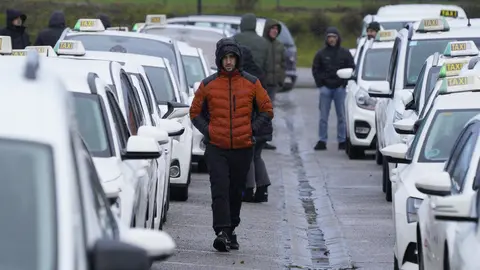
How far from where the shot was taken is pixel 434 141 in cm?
1154

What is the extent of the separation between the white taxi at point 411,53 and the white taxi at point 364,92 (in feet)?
8.82

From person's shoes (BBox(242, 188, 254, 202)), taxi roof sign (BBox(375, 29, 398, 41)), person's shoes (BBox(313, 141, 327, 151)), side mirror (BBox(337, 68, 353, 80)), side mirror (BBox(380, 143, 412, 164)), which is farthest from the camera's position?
person's shoes (BBox(313, 141, 327, 151))

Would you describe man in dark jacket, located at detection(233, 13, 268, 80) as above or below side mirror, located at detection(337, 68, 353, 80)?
above

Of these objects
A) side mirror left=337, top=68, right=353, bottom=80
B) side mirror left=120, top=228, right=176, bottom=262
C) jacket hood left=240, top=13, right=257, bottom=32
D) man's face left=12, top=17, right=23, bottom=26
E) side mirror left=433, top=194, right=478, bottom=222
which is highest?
side mirror left=120, top=228, right=176, bottom=262

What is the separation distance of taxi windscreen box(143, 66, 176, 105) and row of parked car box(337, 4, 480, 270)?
216 cm

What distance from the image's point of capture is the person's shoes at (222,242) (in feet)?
40.8

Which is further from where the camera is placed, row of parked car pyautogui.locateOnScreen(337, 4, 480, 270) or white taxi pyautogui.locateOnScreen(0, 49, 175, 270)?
row of parked car pyautogui.locateOnScreen(337, 4, 480, 270)

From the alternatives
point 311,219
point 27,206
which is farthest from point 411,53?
point 27,206

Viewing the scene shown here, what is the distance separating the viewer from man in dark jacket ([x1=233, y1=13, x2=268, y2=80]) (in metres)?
21.4

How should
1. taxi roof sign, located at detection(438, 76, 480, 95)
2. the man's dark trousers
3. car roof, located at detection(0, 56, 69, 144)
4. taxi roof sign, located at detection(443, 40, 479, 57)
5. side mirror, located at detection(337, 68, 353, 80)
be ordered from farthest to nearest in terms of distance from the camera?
1. side mirror, located at detection(337, 68, 353, 80)
2. taxi roof sign, located at detection(443, 40, 479, 57)
3. the man's dark trousers
4. taxi roof sign, located at detection(438, 76, 480, 95)
5. car roof, located at detection(0, 56, 69, 144)

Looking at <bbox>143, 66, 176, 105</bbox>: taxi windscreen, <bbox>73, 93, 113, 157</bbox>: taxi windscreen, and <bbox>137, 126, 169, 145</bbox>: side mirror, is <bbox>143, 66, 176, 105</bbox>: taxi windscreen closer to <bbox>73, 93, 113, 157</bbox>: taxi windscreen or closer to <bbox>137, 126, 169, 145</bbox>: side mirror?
<bbox>137, 126, 169, 145</bbox>: side mirror

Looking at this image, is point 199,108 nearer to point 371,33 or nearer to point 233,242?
point 233,242

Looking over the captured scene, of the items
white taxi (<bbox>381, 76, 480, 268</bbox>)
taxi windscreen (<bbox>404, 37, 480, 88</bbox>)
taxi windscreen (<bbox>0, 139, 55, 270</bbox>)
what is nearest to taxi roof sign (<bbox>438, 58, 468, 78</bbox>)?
white taxi (<bbox>381, 76, 480, 268</bbox>)

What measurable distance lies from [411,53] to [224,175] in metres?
5.66
